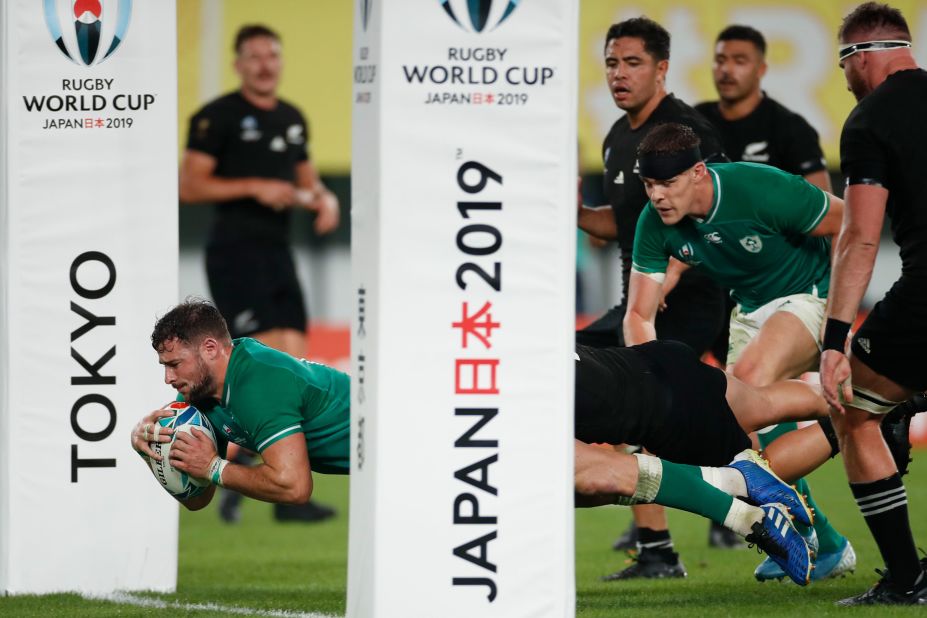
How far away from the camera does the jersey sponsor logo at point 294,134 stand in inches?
447

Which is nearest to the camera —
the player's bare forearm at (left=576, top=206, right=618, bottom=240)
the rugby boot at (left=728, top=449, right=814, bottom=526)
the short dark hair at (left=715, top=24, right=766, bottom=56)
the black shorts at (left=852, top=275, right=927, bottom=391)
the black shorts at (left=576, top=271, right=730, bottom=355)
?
the black shorts at (left=852, top=275, right=927, bottom=391)

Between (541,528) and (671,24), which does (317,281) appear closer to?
(671,24)

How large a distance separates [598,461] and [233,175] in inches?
222

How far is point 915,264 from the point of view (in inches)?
239

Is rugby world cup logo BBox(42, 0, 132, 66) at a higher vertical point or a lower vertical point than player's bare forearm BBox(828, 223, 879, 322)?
higher

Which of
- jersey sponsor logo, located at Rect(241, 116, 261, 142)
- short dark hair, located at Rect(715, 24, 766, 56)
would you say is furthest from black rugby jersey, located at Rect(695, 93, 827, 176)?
jersey sponsor logo, located at Rect(241, 116, 261, 142)

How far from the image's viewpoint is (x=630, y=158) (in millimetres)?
8125

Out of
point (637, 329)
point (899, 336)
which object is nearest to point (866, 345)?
point (899, 336)

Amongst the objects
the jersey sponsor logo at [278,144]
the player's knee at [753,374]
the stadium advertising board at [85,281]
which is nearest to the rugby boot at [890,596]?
the player's knee at [753,374]

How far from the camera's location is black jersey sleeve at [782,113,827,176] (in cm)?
920

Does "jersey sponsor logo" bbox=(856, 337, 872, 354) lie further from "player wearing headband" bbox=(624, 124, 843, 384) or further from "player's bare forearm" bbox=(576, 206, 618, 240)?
"player's bare forearm" bbox=(576, 206, 618, 240)

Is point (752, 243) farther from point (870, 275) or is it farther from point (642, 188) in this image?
point (870, 275)

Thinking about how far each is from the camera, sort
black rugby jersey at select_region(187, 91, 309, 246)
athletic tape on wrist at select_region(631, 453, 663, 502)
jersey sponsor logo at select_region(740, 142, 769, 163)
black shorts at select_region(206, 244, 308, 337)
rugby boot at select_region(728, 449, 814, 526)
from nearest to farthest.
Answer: athletic tape on wrist at select_region(631, 453, 663, 502) → rugby boot at select_region(728, 449, 814, 526) → jersey sponsor logo at select_region(740, 142, 769, 163) → black shorts at select_region(206, 244, 308, 337) → black rugby jersey at select_region(187, 91, 309, 246)

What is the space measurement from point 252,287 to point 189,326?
4.91 m
